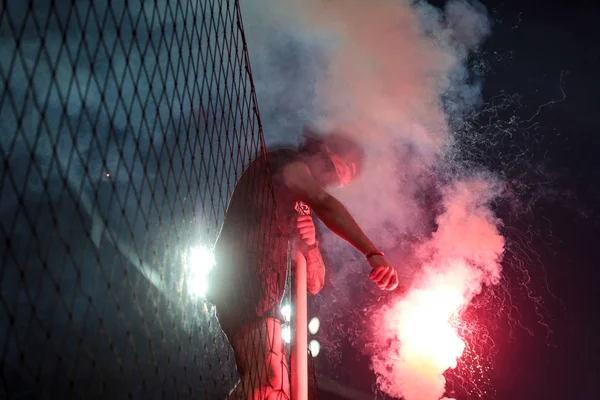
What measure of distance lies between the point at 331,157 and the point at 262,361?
1085mm

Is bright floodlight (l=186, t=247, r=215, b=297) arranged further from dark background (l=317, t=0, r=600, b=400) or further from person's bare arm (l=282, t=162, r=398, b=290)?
dark background (l=317, t=0, r=600, b=400)

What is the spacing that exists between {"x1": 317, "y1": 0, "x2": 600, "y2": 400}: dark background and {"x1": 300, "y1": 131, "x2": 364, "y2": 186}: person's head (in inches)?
65.7

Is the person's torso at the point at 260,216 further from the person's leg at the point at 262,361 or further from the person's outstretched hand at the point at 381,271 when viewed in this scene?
the person's outstretched hand at the point at 381,271

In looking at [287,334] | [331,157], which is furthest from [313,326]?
[331,157]

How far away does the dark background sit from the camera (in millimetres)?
3914

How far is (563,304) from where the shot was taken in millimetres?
3963

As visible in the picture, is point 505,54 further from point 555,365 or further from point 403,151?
point 555,365

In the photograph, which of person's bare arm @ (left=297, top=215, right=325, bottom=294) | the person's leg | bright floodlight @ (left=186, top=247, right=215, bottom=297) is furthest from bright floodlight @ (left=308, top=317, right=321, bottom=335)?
the person's leg

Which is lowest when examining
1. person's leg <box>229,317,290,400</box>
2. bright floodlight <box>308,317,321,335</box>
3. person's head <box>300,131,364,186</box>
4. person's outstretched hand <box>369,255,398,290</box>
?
person's leg <box>229,317,290,400</box>

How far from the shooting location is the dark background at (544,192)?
12.8 feet

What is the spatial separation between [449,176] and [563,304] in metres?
1.25

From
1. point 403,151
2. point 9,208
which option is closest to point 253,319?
point 403,151

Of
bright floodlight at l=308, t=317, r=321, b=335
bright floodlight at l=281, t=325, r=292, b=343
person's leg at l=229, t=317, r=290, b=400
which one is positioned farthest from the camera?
bright floodlight at l=308, t=317, r=321, b=335

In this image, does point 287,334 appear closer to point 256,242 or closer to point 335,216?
point 256,242
